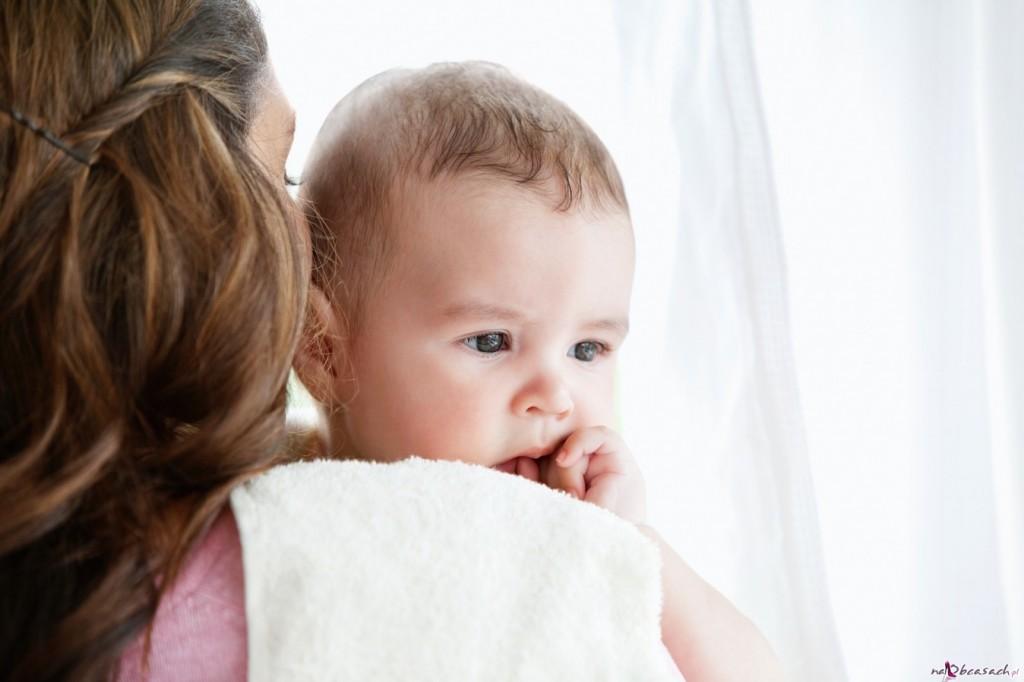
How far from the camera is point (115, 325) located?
82 centimetres

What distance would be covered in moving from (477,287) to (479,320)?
4cm

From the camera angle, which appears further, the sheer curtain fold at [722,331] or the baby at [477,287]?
the sheer curtain fold at [722,331]

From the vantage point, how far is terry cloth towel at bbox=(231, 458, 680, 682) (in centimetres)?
76

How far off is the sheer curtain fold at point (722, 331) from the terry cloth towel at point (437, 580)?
476mm

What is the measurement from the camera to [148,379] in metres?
0.83

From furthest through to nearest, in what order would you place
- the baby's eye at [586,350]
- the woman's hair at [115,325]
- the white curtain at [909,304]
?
the baby's eye at [586,350] → the white curtain at [909,304] → the woman's hair at [115,325]

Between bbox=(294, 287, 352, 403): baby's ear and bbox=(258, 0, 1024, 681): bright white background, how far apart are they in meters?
0.46

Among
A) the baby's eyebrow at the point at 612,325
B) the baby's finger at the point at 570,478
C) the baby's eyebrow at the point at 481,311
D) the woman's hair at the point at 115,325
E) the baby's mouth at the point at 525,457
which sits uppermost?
the woman's hair at the point at 115,325

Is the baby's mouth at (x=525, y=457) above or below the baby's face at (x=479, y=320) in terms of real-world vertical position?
below

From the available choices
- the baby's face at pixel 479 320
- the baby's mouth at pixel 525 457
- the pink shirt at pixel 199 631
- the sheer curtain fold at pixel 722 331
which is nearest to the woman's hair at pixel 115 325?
the pink shirt at pixel 199 631

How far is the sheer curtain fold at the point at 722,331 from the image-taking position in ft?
4.22

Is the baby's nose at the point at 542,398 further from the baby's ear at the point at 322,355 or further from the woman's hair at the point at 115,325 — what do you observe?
the woman's hair at the point at 115,325

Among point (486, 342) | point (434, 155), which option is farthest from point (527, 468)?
point (434, 155)

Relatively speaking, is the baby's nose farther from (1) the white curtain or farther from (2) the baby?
(1) the white curtain
